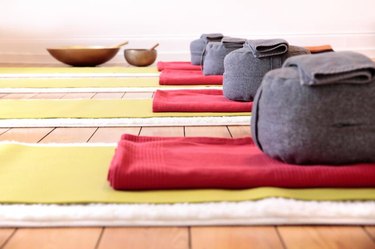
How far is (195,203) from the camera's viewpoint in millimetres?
911

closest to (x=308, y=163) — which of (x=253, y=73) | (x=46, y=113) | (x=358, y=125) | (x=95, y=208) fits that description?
(x=358, y=125)

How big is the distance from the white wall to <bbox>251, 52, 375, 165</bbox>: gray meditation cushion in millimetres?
3747

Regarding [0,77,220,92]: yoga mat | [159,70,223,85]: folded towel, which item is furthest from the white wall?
[159,70,223,85]: folded towel

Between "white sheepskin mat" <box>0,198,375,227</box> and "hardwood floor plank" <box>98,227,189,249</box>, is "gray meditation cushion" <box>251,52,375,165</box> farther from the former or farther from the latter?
"hardwood floor plank" <box>98,227,189,249</box>

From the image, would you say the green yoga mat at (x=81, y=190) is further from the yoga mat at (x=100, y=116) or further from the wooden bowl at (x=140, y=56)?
the wooden bowl at (x=140, y=56)

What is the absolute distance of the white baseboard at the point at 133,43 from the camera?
474 cm

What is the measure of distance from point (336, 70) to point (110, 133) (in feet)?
2.66

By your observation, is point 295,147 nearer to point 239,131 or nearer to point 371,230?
point 371,230

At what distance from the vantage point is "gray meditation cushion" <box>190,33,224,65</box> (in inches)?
130

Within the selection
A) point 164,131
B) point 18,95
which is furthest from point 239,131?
point 18,95

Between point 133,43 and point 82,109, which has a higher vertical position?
point 82,109

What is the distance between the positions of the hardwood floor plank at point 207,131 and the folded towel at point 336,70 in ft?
1.69

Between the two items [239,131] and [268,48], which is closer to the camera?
[239,131]

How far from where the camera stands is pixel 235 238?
32.5 inches
